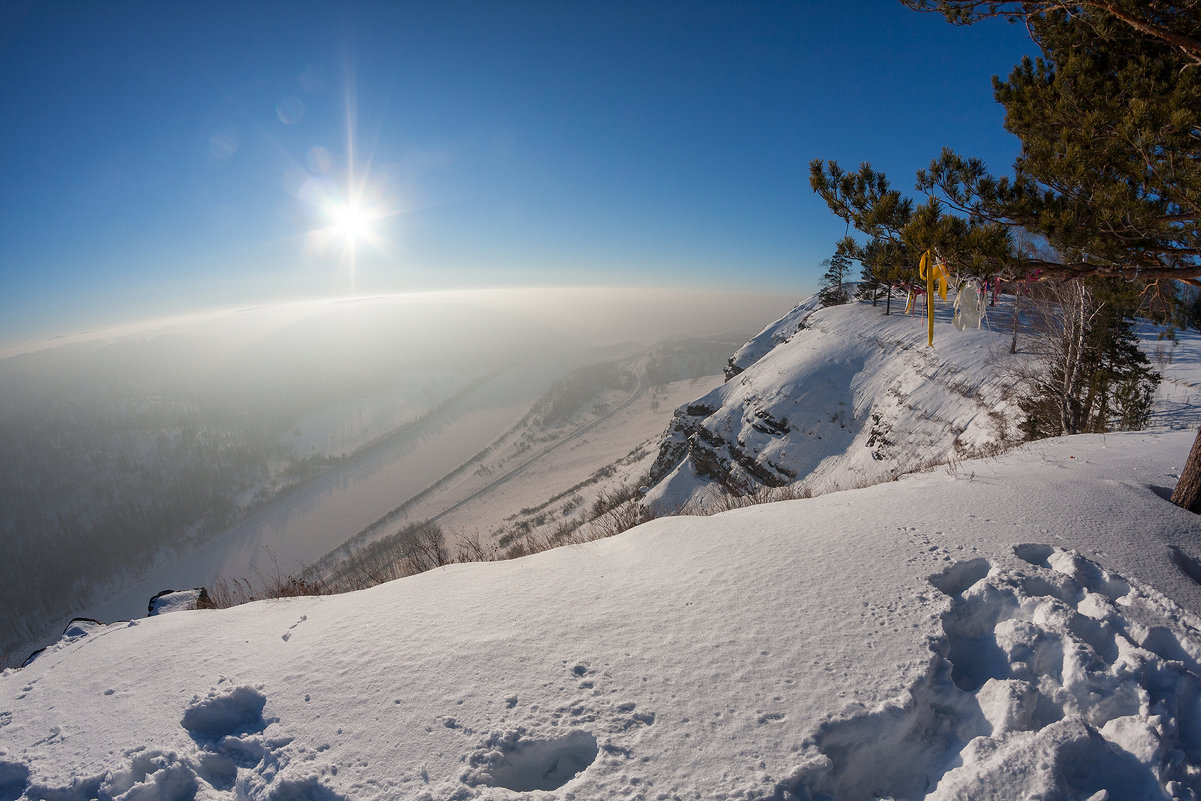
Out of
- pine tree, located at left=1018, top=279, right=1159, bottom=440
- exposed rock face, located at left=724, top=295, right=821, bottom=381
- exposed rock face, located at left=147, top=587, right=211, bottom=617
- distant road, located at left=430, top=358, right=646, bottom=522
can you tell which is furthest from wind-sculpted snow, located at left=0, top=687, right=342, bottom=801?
distant road, located at left=430, top=358, right=646, bottom=522

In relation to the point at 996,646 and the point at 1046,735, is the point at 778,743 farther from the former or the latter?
the point at 996,646

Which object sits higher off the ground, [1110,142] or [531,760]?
[1110,142]

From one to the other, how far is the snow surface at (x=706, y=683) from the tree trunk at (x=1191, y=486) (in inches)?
22.9

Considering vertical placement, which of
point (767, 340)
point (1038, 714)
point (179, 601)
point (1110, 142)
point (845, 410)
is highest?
point (1110, 142)

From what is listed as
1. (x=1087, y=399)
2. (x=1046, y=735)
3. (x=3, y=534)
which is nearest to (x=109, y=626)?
(x=1046, y=735)

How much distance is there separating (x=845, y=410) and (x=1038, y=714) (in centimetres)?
3000

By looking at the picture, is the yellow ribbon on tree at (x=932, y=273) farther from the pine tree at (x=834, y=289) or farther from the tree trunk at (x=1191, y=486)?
the pine tree at (x=834, y=289)

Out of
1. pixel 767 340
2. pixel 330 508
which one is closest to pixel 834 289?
pixel 767 340

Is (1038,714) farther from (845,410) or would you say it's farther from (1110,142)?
(845,410)

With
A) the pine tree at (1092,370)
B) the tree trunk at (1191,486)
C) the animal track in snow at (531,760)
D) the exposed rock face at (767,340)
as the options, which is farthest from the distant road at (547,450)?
the tree trunk at (1191,486)

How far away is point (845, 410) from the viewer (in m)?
29.5

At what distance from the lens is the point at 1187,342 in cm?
2178

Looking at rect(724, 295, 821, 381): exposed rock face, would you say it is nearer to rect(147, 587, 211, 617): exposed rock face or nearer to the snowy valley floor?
the snowy valley floor

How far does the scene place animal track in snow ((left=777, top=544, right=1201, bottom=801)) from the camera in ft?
7.30
